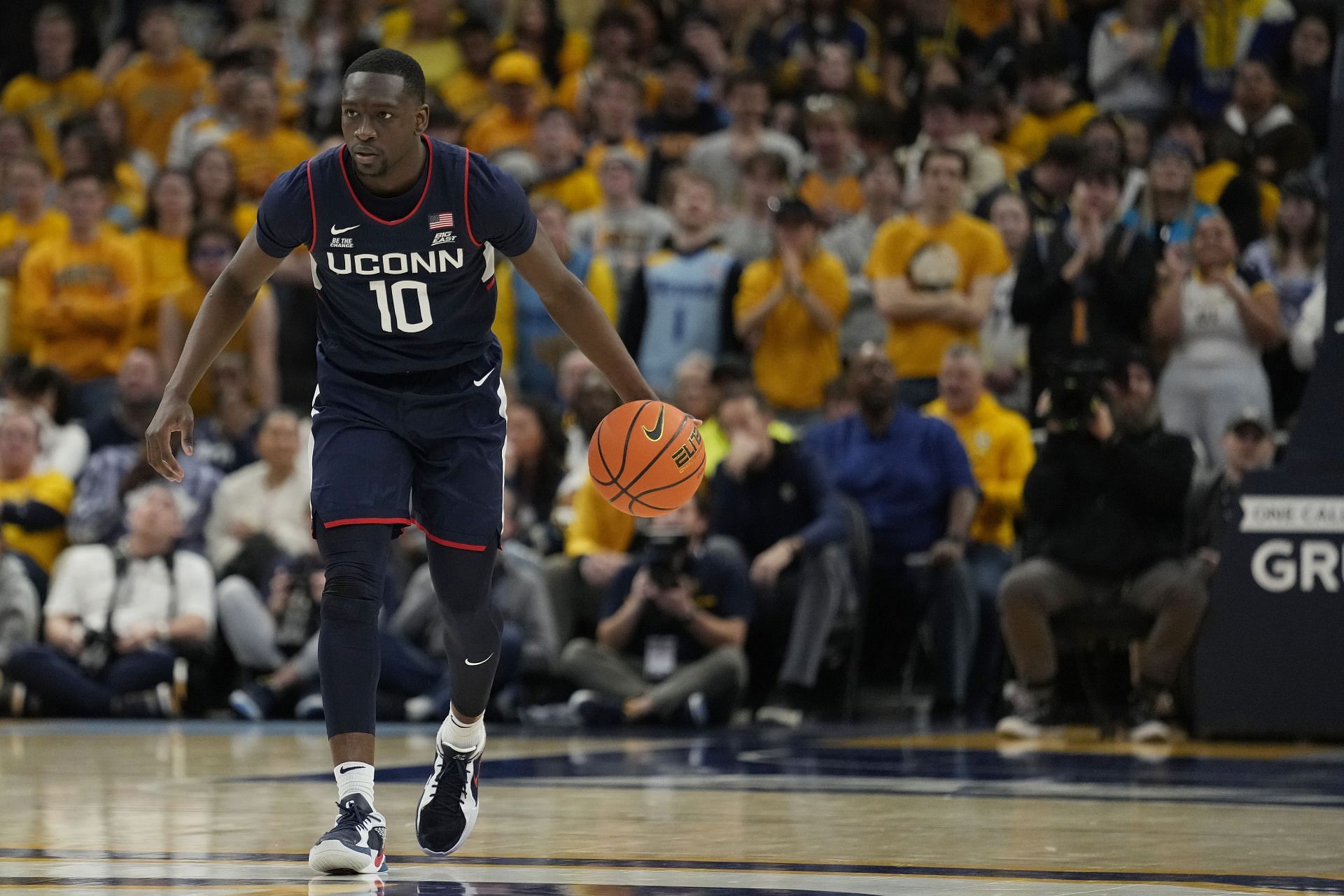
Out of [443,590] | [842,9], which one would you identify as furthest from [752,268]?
[443,590]

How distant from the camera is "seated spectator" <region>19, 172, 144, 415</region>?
1408 centimetres

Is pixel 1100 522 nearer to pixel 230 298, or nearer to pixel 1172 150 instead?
pixel 1172 150

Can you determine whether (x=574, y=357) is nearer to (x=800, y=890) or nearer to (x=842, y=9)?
(x=842, y=9)

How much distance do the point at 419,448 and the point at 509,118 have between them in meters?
10.0

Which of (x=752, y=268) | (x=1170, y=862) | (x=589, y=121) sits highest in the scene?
(x=589, y=121)

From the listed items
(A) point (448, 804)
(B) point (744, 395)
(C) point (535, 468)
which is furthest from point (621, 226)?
(A) point (448, 804)

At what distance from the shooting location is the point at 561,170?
48.3ft

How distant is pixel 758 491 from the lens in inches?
473

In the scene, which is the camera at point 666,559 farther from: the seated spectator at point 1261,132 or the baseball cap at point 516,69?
the baseball cap at point 516,69

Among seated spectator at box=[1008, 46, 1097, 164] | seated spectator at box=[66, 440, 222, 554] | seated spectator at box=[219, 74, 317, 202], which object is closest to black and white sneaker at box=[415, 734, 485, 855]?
seated spectator at box=[66, 440, 222, 554]

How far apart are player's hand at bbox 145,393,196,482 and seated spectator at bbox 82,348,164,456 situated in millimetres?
7643

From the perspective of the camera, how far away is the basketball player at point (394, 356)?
569cm

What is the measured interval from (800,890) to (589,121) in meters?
11.7

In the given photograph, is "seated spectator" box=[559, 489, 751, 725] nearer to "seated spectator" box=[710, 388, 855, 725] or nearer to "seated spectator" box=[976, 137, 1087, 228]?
"seated spectator" box=[710, 388, 855, 725]
